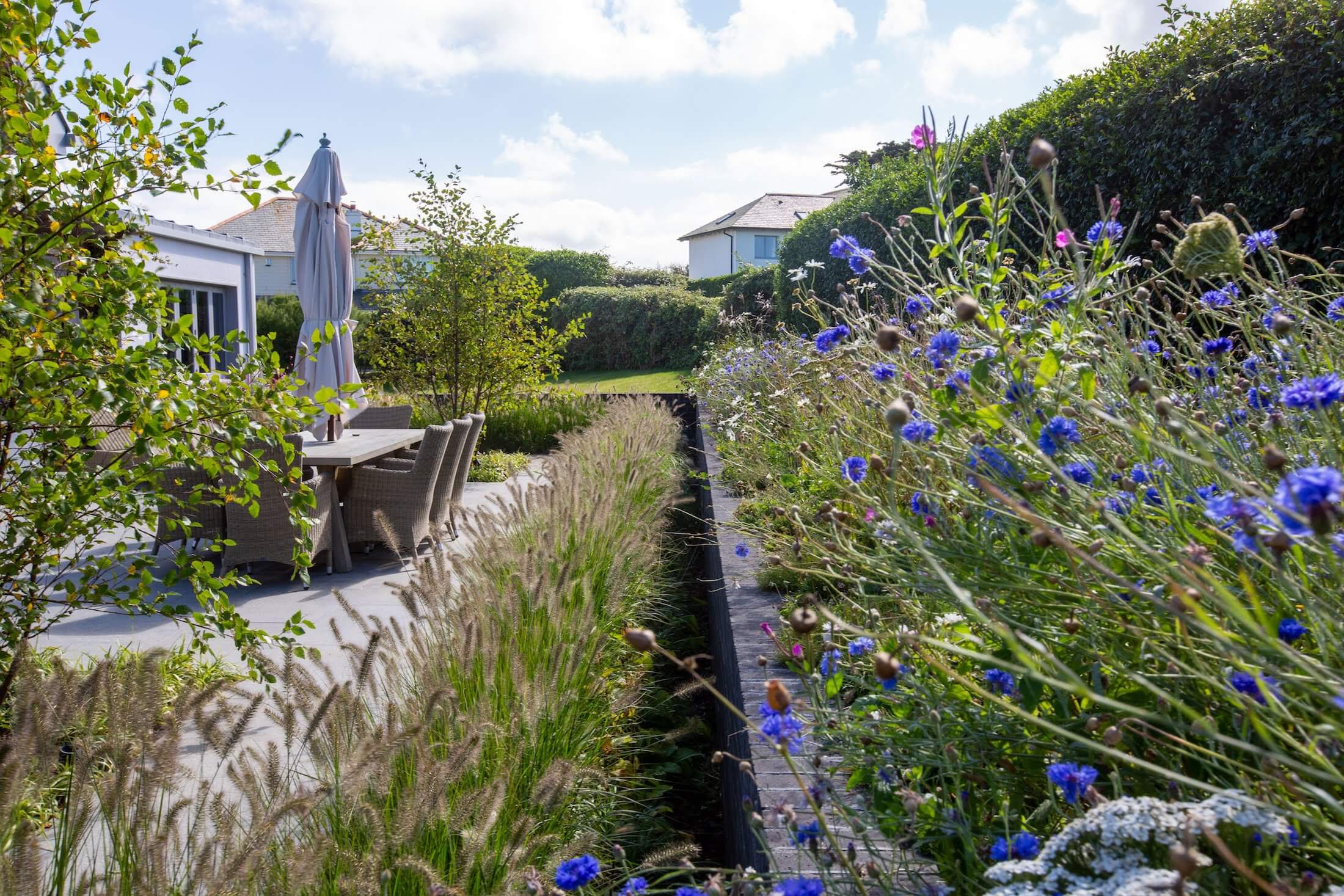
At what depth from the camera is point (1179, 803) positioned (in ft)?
3.01

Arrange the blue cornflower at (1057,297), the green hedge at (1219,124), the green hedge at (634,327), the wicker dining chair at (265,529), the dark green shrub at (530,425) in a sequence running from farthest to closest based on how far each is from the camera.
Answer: the green hedge at (634,327) < the dark green shrub at (530,425) < the wicker dining chair at (265,529) < the green hedge at (1219,124) < the blue cornflower at (1057,297)

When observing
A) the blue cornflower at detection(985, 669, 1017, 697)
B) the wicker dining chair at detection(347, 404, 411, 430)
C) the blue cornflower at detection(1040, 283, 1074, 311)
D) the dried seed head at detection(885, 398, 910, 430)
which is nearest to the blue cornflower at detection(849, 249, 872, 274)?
the blue cornflower at detection(1040, 283, 1074, 311)

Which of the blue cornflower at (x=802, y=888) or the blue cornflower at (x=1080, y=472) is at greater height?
the blue cornflower at (x=1080, y=472)

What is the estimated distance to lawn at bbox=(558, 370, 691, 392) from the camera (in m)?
17.1

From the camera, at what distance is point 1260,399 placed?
1.81 metres

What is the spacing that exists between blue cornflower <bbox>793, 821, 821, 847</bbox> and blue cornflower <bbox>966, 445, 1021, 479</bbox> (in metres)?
0.64

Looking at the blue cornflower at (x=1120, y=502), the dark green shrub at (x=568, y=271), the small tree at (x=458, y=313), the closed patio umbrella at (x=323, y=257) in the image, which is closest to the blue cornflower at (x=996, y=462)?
the blue cornflower at (x=1120, y=502)

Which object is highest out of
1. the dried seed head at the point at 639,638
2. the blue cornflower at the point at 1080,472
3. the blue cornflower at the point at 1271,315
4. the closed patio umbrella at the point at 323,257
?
the closed patio umbrella at the point at 323,257

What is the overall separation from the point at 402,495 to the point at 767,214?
138 feet

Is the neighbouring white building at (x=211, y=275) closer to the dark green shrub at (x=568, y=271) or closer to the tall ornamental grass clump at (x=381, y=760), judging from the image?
the dark green shrub at (x=568, y=271)

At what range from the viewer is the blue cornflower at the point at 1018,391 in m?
1.54

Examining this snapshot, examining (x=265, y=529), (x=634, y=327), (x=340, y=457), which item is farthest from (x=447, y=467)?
(x=634, y=327)

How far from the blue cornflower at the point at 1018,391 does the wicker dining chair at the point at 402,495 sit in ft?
15.7

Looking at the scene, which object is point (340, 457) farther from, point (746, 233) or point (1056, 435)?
point (746, 233)
